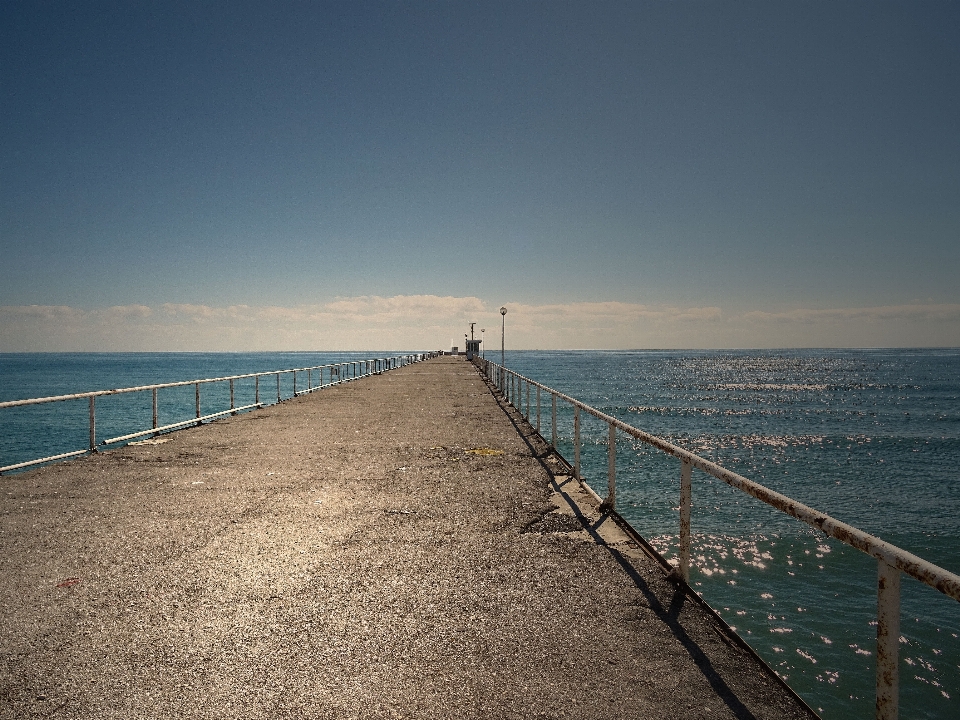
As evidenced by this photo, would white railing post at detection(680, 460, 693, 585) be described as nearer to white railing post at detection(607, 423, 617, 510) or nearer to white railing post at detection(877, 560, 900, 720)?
white railing post at detection(607, 423, 617, 510)

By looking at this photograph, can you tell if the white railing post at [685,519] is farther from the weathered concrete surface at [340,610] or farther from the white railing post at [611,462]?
the white railing post at [611,462]

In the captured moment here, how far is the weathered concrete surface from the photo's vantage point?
120 inches

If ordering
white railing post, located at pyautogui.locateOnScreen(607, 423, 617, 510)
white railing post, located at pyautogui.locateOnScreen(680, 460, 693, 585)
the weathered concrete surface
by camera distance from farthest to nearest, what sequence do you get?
1. white railing post, located at pyautogui.locateOnScreen(607, 423, 617, 510)
2. white railing post, located at pyautogui.locateOnScreen(680, 460, 693, 585)
3. the weathered concrete surface

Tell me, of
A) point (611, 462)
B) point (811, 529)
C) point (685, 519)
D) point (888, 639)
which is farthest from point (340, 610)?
point (811, 529)

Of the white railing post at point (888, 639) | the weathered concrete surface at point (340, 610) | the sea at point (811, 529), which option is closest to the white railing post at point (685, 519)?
the weathered concrete surface at point (340, 610)

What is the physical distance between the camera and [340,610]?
4.08m

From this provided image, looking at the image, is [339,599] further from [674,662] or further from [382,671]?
[674,662]

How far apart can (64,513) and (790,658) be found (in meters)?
10.6

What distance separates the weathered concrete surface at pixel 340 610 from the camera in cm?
304

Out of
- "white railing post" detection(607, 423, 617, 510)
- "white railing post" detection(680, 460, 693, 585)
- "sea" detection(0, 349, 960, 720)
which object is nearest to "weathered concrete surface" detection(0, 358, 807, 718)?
"white railing post" detection(680, 460, 693, 585)

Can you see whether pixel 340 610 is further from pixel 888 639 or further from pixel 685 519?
pixel 888 639

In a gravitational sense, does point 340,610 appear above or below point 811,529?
above

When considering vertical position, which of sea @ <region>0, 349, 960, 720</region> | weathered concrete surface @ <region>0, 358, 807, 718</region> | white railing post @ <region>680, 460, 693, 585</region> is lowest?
sea @ <region>0, 349, 960, 720</region>

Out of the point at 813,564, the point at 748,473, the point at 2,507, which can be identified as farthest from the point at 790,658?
the point at 748,473
